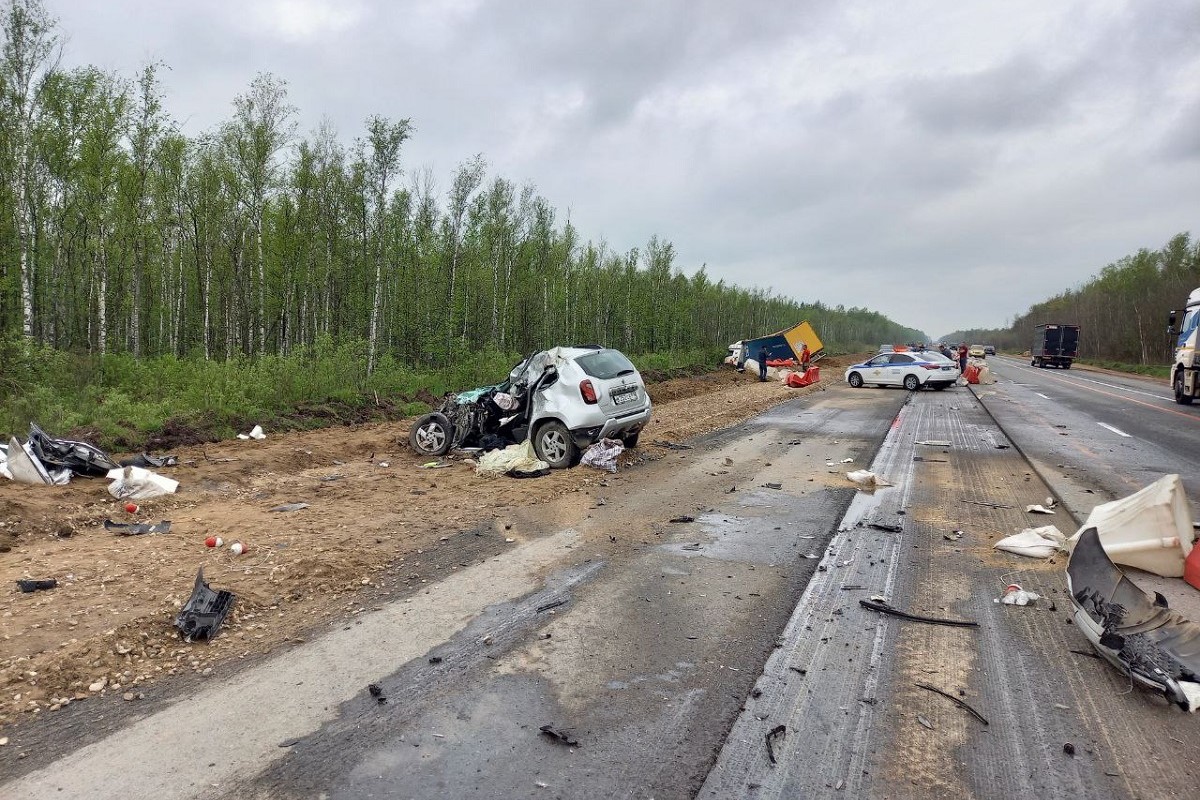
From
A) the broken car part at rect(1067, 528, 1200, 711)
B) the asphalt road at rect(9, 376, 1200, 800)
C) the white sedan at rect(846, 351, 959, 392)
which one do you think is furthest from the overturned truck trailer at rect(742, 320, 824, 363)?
the broken car part at rect(1067, 528, 1200, 711)

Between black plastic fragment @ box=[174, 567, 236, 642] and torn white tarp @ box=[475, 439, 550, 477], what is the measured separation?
187 inches

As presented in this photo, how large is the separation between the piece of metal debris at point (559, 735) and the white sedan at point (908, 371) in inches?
1034

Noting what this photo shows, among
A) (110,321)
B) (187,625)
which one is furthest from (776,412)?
(110,321)

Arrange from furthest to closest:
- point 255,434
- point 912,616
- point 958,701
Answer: point 255,434 → point 912,616 → point 958,701

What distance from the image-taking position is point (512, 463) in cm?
902

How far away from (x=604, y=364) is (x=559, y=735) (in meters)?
6.86

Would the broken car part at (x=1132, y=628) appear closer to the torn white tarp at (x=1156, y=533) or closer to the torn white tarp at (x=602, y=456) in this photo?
the torn white tarp at (x=1156, y=533)

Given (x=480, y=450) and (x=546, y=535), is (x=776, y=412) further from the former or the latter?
(x=546, y=535)

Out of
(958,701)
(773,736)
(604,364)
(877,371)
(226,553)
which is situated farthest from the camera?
(877,371)

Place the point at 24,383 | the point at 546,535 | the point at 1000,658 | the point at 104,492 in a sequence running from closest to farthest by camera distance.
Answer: the point at 1000,658 < the point at 546,535 < the point at 104,492 < the point at 24,383

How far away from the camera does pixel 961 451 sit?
10852 mm

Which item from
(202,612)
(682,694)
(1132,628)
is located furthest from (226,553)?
(1132,628)

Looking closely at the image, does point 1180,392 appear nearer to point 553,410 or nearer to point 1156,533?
point 1156,533

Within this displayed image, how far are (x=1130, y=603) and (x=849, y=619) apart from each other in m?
1.71
